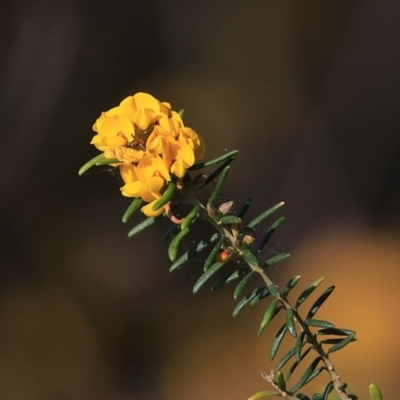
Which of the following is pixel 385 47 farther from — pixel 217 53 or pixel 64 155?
pixel 64 155

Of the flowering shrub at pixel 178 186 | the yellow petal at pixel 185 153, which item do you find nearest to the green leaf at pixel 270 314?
the flowering shrub at pixel 178 186

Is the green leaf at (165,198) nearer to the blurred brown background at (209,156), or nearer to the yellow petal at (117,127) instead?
the yellow petal at (117,127)

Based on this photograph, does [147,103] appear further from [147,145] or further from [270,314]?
[270,314]

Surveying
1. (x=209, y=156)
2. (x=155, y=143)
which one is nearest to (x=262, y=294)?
(x=155, y=143)

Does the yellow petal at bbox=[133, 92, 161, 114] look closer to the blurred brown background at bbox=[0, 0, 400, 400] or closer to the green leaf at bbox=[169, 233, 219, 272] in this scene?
the green leaf at bbox=[169, 233, 219, 272]

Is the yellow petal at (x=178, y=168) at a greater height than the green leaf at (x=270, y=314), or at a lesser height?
greater

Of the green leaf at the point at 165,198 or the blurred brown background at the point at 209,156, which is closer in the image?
the green leaf at the point at 165,198

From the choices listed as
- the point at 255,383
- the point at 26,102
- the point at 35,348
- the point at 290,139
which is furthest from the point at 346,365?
the point at 26,102
